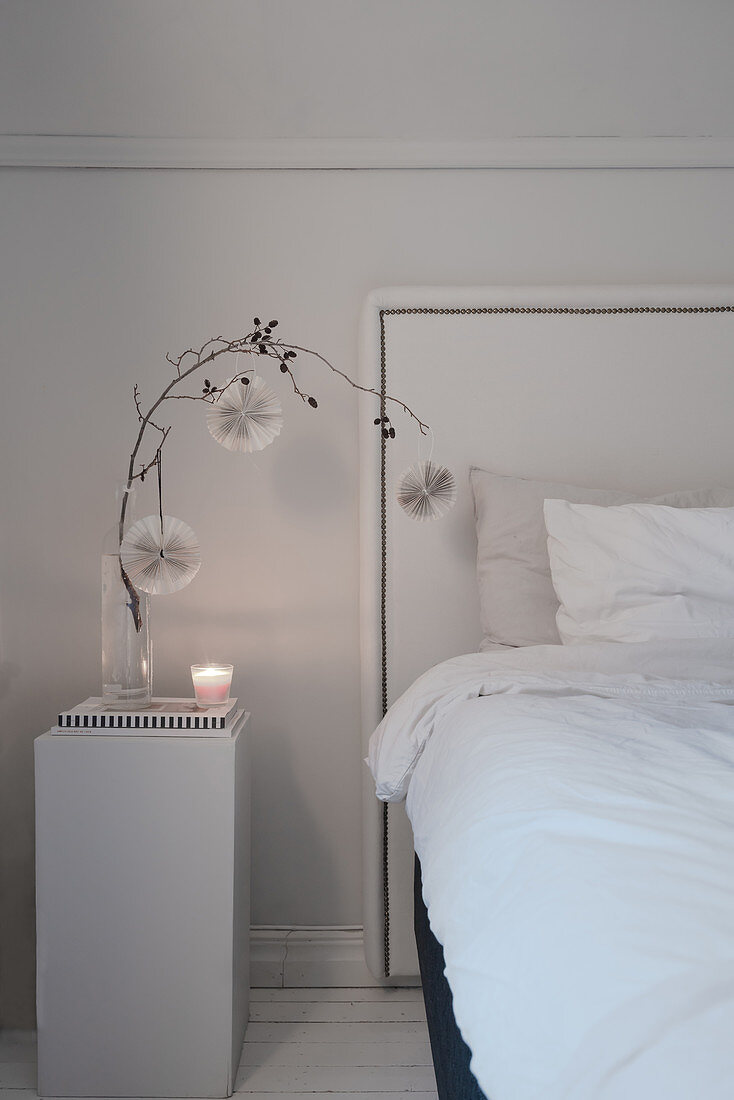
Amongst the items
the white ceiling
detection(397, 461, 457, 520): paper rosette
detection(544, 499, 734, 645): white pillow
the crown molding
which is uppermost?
Answer: the white ceiling

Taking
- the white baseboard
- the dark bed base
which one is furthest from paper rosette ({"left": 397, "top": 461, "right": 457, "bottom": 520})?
Answer: the white baseboard

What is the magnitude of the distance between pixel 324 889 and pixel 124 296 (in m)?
1.59

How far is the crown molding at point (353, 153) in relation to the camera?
77.7 inches

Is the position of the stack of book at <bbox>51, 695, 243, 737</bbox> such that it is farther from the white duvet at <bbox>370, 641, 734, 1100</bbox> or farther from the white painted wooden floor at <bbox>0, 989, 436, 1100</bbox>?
the white painted wooden floor at <bbox>0, 989, 436, 1100</bbox>

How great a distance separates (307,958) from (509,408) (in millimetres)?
1451

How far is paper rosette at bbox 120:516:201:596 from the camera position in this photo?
1579 mm

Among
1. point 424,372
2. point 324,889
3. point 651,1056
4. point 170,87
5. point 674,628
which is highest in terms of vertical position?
point 170,87

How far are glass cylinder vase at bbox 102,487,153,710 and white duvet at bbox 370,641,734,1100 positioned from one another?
71cm

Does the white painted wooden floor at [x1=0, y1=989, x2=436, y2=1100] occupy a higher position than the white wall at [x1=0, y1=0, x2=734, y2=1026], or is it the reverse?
the white wall at [x1=0, y1=0, x2=734, y2=1026]

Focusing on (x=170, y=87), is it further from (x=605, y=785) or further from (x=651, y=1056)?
(x=651, y=1056)

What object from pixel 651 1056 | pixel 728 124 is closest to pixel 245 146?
pixel 728 124

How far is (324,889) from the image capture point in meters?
2.00

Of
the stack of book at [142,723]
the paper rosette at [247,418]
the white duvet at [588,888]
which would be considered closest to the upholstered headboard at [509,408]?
the paper rosette at [247,418]

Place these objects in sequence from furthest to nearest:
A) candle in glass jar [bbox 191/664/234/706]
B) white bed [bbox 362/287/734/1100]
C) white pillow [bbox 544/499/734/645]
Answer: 1. white bed [bbox 362/287/734/1100]
2. candle in glass jar [bbox 191/664/234/706]
3. white pillow [bbox 544/499/734/645]
